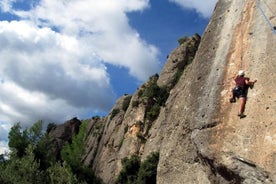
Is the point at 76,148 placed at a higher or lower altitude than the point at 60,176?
higher

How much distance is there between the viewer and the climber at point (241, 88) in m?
19.7

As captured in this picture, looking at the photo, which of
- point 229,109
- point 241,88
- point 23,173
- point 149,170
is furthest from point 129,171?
point 241,88

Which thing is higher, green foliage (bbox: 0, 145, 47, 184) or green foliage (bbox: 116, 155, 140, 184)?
green foliage (bbox: 116, 155, 140, 184)

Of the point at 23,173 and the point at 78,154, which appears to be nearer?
the point at 23,173

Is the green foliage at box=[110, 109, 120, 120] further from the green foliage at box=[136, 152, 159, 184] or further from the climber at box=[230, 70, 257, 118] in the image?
the climber at box=[230, 70, 257, 118]

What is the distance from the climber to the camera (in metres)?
19.7

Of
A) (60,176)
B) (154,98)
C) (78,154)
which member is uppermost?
(154,98)

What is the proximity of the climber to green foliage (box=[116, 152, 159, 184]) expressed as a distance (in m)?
30.4

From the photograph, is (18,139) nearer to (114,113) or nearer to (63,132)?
(114,113)

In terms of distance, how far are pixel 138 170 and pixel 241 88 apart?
118 ft

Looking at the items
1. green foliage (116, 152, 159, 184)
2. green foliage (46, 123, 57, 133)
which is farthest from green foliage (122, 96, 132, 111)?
green foliage (46, 123, 57, 133)

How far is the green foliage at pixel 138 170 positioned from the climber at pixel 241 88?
30.4 metres

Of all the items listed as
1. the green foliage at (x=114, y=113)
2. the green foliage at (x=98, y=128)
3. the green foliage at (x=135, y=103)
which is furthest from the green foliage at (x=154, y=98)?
the green foliage at (x=98, y=128)

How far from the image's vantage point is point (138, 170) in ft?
178
